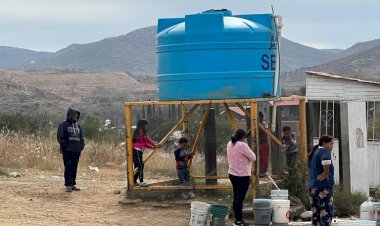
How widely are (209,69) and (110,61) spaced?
485 ft

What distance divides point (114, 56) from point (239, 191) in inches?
6096

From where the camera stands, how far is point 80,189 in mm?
16141

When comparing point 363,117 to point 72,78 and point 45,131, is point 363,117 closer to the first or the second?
point 45,131

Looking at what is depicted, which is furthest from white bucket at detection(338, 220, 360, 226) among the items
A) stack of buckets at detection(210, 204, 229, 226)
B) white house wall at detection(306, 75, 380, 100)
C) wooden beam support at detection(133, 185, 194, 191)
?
white house wall at detection(306, 75, 380, 100)

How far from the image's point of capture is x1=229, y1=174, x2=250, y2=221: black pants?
12109 mm

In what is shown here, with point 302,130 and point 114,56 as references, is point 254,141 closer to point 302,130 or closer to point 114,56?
point 302,130

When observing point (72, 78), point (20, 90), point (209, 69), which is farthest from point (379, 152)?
point (72, 78)

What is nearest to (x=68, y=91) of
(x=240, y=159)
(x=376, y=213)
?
(x=240, y=159)

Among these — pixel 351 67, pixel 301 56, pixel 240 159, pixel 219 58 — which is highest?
pixel 301 56

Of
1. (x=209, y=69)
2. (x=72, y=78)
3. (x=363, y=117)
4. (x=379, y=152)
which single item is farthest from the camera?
(x=72, y=78)

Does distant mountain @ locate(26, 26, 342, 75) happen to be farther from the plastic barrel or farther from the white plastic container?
the white plastic container

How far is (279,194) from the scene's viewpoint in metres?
13.1

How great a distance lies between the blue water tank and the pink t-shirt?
194 centimetres

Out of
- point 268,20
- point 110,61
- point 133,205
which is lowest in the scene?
point 133,205
